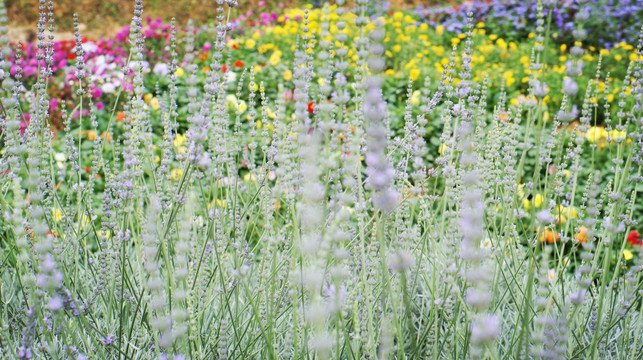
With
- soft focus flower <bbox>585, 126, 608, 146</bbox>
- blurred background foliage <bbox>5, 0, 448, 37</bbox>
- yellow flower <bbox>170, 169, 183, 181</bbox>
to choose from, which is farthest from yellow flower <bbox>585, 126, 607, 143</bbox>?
blurred background foliage <bbox>5, 0, 448, 37</bbox>

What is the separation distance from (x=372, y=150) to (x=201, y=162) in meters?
0.50

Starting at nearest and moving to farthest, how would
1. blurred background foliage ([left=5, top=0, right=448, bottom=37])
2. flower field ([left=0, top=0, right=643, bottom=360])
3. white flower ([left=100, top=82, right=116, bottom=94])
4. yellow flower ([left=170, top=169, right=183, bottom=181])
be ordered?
flower field ([left=0, top=0, right=643, bottom=360]), yellow flower ([left=170, top=169, right=183, bottom=181]), white flower ([left=100, top=82, right=116, bottom=94]), blurred background foliage ([left=5, top=0, right=448, bottom=37])

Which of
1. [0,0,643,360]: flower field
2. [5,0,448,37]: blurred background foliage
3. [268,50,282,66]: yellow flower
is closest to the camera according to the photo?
[0,0,643,360]: flower field

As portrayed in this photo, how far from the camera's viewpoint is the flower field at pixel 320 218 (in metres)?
1.27

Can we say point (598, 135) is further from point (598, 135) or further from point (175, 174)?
point (175, 174)

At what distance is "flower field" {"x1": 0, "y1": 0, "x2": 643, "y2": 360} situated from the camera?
1272mm

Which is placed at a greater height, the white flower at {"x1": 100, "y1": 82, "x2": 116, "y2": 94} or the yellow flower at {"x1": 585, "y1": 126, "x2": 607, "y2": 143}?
the white flower at {"x1": 100, "y1": 82, "x2": 116, "y2": 94}

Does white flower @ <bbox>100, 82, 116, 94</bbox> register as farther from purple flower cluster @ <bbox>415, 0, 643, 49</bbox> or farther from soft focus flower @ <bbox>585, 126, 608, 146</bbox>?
purple flower cluster @ <bbox>415, 0, 643, 49</bbox>

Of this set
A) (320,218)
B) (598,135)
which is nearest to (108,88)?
(598,135)

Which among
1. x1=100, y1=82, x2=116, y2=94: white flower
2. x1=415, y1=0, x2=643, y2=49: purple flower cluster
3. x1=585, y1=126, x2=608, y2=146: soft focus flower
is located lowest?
x1=585, y1=126, x2=608, y2=146: soft focus flower

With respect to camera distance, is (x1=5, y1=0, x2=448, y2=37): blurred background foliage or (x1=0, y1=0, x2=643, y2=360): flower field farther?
(x1=5, y1=0, x2=448, y2=37): blurred background foliage

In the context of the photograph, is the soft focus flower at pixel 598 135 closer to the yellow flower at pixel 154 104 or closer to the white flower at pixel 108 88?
the yellow flower at pixel 154 104

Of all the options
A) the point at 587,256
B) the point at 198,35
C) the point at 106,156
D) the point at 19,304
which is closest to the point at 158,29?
the point at 198,35

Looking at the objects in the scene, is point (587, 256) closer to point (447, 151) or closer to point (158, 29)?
point (447, 151)
